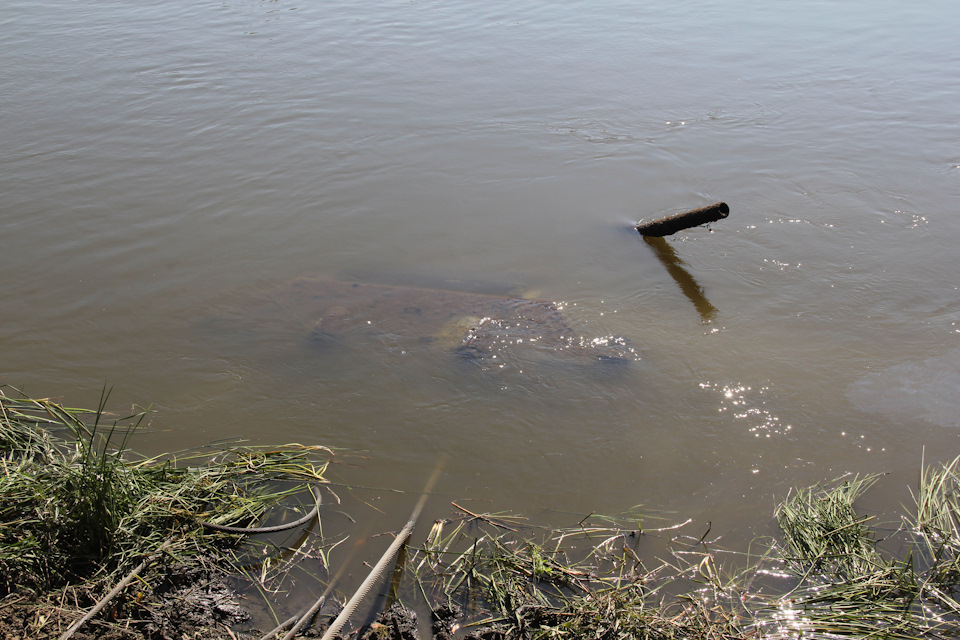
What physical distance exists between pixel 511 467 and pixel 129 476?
5.97 feet

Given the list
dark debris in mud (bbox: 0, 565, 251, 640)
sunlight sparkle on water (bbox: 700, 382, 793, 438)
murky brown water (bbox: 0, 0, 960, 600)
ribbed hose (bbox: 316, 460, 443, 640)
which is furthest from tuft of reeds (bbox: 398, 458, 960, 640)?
dark debris in mud (bbox: 0, 565, 251, 640)

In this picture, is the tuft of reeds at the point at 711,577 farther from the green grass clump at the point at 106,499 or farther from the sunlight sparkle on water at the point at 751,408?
the green grass clump at the point at 106,499

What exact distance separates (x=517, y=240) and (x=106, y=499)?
3833 millimetres

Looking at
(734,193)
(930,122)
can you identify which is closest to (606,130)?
(734,193)

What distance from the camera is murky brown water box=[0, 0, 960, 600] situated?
373cm

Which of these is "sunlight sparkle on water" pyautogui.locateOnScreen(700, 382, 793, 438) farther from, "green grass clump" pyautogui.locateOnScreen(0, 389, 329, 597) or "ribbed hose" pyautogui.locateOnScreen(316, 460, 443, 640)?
"green grass clump" pyautogui.locateOnScreen(0, 389, 329, 597)

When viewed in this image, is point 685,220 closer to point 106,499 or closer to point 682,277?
point 682,277

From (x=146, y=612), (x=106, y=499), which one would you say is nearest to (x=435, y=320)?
(x=106, y=499)

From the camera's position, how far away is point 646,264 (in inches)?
212

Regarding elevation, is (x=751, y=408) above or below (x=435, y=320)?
below

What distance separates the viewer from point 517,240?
575cm

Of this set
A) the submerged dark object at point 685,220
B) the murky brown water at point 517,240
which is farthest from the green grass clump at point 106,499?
the submerged dark object at point 685,220

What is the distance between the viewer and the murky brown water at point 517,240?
3.73 metres

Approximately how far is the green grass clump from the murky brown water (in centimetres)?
41
